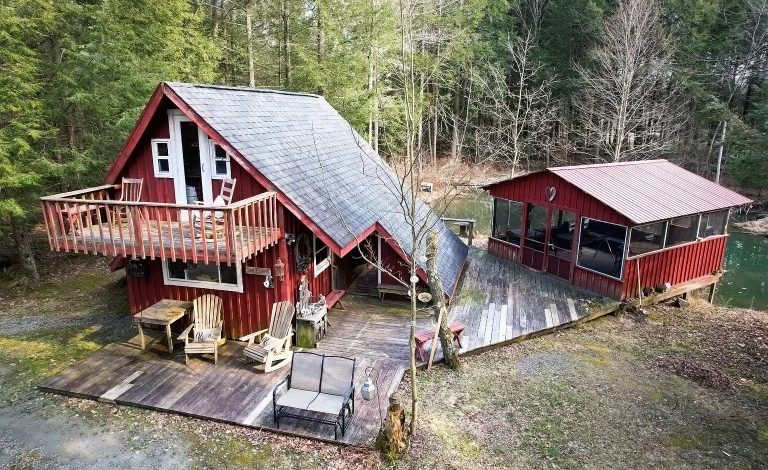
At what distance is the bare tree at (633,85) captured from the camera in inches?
840

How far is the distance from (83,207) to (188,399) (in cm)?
460

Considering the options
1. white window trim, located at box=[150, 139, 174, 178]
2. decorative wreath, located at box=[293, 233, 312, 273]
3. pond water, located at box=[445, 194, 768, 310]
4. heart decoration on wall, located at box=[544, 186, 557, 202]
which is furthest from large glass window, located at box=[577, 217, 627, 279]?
white window trim, located at box=[150, 139, 174, 178]

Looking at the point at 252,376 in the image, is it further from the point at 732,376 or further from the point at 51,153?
the point at 51,153

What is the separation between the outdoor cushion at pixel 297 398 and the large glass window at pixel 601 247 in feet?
28.8

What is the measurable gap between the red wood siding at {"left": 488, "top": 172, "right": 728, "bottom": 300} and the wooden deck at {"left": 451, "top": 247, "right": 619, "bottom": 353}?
46cm

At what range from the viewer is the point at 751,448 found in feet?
23.4

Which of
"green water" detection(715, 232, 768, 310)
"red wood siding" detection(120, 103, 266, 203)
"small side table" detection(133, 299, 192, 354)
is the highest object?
"red wood siding" detection(120, 103, 266, 203)

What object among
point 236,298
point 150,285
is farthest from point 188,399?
point 150,285

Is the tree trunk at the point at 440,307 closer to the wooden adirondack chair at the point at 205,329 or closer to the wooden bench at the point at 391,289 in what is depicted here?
the wooden bench at the point at 391,289

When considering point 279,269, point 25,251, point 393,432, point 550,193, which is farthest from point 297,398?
point 25,251

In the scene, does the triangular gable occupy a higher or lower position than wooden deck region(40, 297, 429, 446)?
higher

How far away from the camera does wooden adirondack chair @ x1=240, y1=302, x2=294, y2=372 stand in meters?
8.66

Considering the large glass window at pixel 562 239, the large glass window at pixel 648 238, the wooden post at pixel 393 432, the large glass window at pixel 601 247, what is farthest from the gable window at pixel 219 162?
the large glass window at pixel 648 238

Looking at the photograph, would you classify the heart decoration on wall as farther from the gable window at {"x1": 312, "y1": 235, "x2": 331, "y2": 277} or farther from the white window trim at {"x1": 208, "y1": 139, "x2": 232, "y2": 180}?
the white window trim at {"x1": 208, "y1": 139, "x2": 232, "y2": 180}
